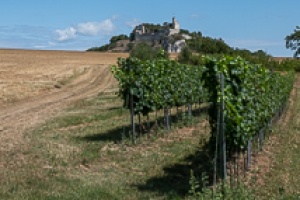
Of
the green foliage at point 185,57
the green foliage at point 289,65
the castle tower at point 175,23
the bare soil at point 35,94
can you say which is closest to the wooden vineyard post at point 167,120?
the bare soil at point 35,94

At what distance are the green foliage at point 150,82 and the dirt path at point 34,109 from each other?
3.40 meters

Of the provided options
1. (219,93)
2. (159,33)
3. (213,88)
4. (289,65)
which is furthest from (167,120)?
(159,33)

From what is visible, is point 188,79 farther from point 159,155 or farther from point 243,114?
point 243,114

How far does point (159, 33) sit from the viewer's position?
5581 inches

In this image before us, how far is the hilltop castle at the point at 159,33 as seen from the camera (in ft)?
398

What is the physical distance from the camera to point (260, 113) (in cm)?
1304

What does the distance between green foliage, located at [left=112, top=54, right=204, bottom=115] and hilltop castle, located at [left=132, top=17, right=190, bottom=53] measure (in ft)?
319

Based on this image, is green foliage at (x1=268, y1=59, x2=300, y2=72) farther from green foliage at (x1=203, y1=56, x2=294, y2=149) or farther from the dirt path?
green foliage at (x1=203, y1=56, x2=294, y2=149)

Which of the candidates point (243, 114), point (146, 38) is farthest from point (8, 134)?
point (146, 38)

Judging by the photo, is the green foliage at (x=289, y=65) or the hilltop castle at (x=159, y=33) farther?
the hilltop castle at (x=159, y=33)

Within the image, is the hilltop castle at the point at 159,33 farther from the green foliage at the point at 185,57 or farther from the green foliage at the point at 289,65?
the green foliage at the point at 185,57

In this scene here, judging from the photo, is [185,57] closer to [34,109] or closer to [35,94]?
[35,94]

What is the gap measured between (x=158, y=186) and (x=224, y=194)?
2523mm

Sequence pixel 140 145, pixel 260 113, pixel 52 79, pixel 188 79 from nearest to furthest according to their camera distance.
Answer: pixel 260 113 < pixel 140 145 < pixel 188 79 < pixel 52 79
